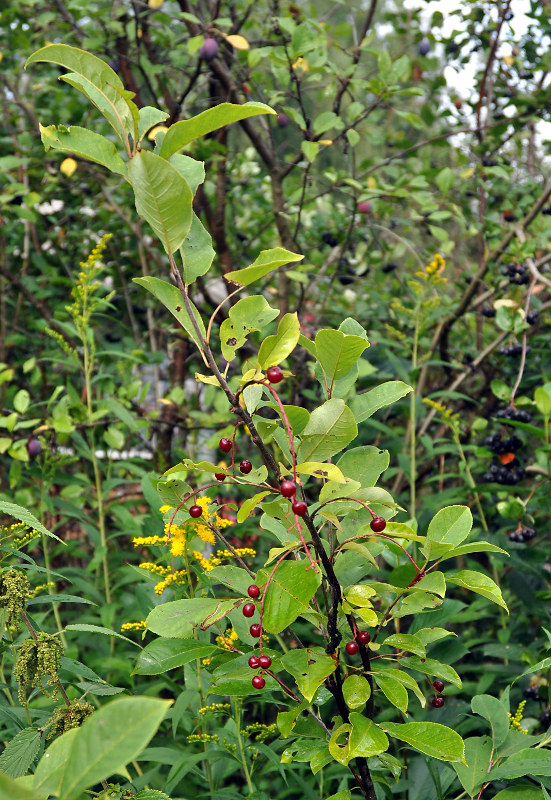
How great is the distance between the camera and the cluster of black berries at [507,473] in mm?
1912

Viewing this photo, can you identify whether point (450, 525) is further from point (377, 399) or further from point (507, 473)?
point (507, 473)

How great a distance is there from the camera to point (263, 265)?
749 millimetres

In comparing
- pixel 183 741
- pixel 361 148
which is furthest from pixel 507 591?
pixel 361 148

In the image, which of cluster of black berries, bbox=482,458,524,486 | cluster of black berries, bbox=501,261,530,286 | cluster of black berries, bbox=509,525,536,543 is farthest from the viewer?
cluster of black berries, bbox=501,261,530,286

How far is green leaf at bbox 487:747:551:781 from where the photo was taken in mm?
886

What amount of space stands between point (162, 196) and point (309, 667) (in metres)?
0.54

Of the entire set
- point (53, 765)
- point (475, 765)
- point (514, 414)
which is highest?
point (53, 765)

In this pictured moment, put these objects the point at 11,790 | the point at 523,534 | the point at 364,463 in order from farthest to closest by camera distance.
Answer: the point at 523,534, the point at 364,463, the point at 11,790

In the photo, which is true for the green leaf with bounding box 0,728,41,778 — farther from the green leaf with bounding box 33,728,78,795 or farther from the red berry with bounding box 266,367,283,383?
the red berry with bounding box 266,367,283,383

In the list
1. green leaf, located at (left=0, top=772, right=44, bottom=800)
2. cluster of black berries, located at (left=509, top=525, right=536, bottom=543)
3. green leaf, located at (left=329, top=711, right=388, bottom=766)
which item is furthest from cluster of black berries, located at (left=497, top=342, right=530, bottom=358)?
green leaf, located at (left=0, top=772, right=44, bottom=800)

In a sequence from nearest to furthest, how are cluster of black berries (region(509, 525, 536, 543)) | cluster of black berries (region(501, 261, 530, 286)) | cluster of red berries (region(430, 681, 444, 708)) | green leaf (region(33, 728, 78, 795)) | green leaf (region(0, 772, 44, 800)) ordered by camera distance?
green leaf (region(0, 772, 44, 800)), green leaf (region(33, 728, 78, 795)), cluster of red berries (region(430, 681, 444, 708)), cluster of black berries (region(509, 525, 536, 543)), cluster of black berries (region(501, 261, 530, 286))

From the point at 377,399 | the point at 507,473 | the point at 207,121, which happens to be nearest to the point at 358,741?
the point at 377,399

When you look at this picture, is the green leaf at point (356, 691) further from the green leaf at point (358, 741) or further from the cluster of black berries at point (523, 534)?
the cluster of black berries at point (523, 534)

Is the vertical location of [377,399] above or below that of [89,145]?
below
